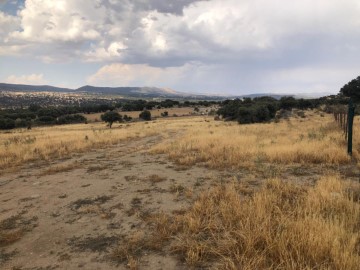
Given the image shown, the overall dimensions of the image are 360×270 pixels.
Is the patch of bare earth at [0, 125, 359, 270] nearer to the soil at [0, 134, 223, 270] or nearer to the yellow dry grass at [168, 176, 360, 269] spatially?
the soil at [0, 134, 223, 270]

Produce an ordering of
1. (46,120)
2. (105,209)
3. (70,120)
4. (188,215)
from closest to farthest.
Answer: (188,215) → (105,209) → (46,120) → (70,120)

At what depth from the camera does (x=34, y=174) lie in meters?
11.5

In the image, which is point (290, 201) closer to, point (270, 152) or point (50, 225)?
point (50, 225)

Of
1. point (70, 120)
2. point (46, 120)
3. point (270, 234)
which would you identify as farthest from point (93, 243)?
point (46, 120)

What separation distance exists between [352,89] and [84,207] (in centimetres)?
6695

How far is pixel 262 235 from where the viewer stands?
184 inches

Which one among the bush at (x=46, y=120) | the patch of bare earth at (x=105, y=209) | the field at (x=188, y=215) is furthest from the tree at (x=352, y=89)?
the bush at (x=46, y=120)

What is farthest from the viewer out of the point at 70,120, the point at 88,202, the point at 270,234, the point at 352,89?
the point at 70,120

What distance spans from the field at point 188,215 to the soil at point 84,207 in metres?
0.03

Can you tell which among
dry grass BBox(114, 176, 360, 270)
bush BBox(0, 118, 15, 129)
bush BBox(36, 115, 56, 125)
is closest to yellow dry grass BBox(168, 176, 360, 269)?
dry grass BBox(114, 176, 360, 270)

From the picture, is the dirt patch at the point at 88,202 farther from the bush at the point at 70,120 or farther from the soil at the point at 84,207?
the bush at the point at 70,120

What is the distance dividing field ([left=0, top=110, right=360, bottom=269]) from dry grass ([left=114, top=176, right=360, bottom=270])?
0.02 meters

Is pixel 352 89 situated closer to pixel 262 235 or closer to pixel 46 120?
pixel 262 235

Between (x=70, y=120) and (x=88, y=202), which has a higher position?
(x=88, y=202)
